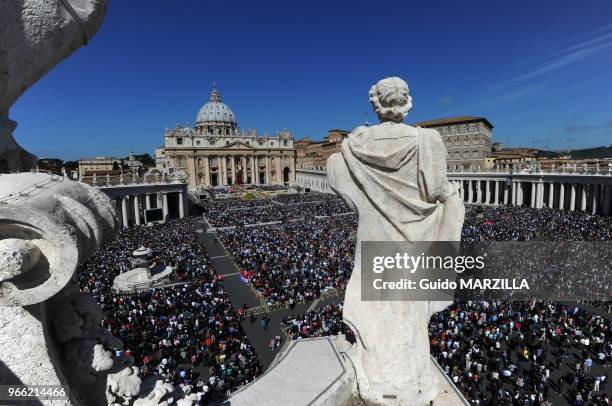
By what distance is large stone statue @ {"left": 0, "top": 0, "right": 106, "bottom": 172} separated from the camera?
1.96m

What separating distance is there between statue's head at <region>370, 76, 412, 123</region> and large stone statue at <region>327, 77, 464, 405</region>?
1 cm

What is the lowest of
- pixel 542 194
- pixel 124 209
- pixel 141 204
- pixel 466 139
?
pixel 124 209

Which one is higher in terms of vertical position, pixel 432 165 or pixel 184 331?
pixel 432 165

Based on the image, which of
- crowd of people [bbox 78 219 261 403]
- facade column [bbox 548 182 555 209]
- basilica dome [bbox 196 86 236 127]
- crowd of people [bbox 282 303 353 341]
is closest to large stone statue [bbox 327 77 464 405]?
crowd of people [bbox 78 219 261 403]

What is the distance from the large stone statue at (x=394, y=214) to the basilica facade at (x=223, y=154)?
8388 cm

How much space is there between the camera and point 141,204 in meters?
40.3

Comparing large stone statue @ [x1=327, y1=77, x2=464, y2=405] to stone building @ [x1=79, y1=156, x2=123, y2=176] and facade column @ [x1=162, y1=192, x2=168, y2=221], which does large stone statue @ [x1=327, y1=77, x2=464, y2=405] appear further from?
stone building @ [x1=79, y1=156, x2=123, y2=176]

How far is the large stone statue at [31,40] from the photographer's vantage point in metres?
1.96

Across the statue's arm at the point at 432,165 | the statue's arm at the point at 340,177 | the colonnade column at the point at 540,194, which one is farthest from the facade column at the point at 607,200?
the statue's arm at the point at 340,177

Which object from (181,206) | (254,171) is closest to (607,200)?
(181,206)

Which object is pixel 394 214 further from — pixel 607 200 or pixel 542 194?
pixel 542 194

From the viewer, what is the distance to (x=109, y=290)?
1698 cm

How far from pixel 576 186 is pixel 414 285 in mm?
47050

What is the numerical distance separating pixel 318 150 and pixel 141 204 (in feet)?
279
